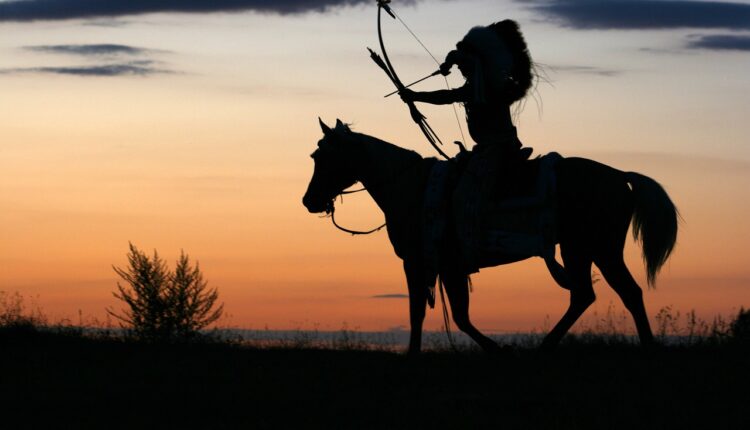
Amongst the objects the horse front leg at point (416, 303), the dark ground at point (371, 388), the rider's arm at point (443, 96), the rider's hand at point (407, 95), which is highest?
the rider's hand at point (407, 95)

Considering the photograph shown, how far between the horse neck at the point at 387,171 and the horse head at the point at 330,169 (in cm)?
23

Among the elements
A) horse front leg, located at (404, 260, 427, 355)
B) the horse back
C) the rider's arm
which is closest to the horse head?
the rider's arm

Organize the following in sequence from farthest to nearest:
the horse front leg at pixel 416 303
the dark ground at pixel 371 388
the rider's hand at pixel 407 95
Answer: the rider's hand at pixel 407 95
the horse front leg at pixel 416 303
the dark ground at pixel 371 388

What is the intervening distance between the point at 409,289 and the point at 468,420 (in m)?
4.59

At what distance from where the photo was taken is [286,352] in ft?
43.4

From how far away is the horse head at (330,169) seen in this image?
45.4ft

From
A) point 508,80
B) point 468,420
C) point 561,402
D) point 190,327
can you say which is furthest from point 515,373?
point 190,327

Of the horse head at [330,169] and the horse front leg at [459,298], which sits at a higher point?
the horse head at [330,169]

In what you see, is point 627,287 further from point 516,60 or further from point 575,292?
point 516,60

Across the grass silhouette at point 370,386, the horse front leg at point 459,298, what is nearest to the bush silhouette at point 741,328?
the grass silhouette at point 370,386

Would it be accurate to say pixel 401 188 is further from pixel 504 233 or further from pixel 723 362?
pixel 723 362

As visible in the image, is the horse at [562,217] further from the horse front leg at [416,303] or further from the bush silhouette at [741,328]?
the bush silhouette at [741,328]

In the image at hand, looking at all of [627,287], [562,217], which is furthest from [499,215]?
[627,287]

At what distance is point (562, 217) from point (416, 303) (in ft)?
6.43
